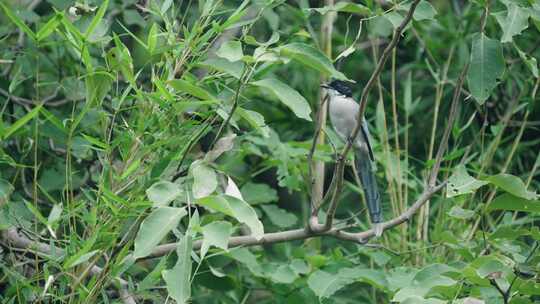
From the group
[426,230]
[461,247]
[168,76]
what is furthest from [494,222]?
[168,76]

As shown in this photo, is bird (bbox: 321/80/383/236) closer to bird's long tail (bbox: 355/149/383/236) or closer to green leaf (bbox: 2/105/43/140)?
bird's long tail (bbox: 355/149/383/236)

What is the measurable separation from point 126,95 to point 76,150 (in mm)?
617

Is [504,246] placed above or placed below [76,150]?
below

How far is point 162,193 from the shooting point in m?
2.05

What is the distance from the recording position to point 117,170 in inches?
98.1

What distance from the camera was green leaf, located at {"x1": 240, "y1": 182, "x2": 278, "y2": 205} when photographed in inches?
136

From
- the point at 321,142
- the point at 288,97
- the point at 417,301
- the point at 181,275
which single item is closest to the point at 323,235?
the point at 417,301

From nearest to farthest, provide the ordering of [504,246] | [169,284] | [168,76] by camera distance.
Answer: [169,284], [168,76], [504,246]

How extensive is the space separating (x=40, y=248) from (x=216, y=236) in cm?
88

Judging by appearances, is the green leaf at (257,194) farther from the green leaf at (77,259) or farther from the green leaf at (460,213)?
the green leaf at (77,259)

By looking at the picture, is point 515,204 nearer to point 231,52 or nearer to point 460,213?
point 460,213

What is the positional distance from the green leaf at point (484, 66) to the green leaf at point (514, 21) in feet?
0.16

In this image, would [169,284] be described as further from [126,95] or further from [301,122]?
[301,122]

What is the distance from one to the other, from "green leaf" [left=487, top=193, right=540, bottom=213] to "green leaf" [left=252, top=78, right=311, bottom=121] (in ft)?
2.19
